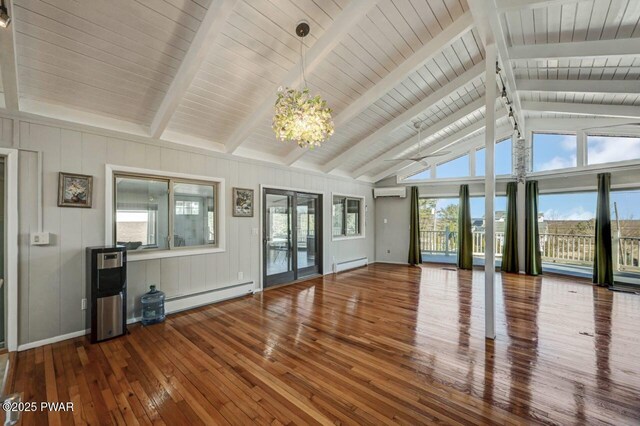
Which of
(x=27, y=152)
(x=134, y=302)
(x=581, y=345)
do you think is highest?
(x=27, y=152)

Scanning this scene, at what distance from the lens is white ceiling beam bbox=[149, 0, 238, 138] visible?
2254 mm

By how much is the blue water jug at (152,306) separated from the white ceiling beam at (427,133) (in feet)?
15.2

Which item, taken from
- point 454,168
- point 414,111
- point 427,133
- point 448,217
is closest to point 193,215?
point 414,111

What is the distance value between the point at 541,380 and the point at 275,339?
97.4 inches

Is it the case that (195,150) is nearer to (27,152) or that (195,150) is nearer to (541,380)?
(27,152)

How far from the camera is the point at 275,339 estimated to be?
298 cm

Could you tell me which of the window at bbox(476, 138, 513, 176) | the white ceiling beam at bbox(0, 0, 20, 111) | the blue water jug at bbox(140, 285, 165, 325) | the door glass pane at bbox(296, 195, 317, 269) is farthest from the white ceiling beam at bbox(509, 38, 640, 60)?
the blue water jug at bbox(140, 285, 165, 325)

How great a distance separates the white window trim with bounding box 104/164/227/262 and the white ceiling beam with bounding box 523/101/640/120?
19.8ft

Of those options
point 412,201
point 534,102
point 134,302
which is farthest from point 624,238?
point 134,302

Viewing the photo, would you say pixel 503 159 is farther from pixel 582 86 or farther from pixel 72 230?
pixel 72 230

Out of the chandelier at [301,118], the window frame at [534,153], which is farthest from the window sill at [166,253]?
the window frame at [534,153]

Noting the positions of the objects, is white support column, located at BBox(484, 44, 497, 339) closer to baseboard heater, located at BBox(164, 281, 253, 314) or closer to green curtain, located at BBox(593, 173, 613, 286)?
baseboard heater, located at BBox(164, 281, 253, 314)

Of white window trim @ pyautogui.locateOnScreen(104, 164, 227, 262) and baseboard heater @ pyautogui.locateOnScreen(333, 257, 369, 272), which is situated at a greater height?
white window trim @ pyautogui.locateOnScreen(104, 164, 227, 262)

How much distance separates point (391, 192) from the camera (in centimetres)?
791
